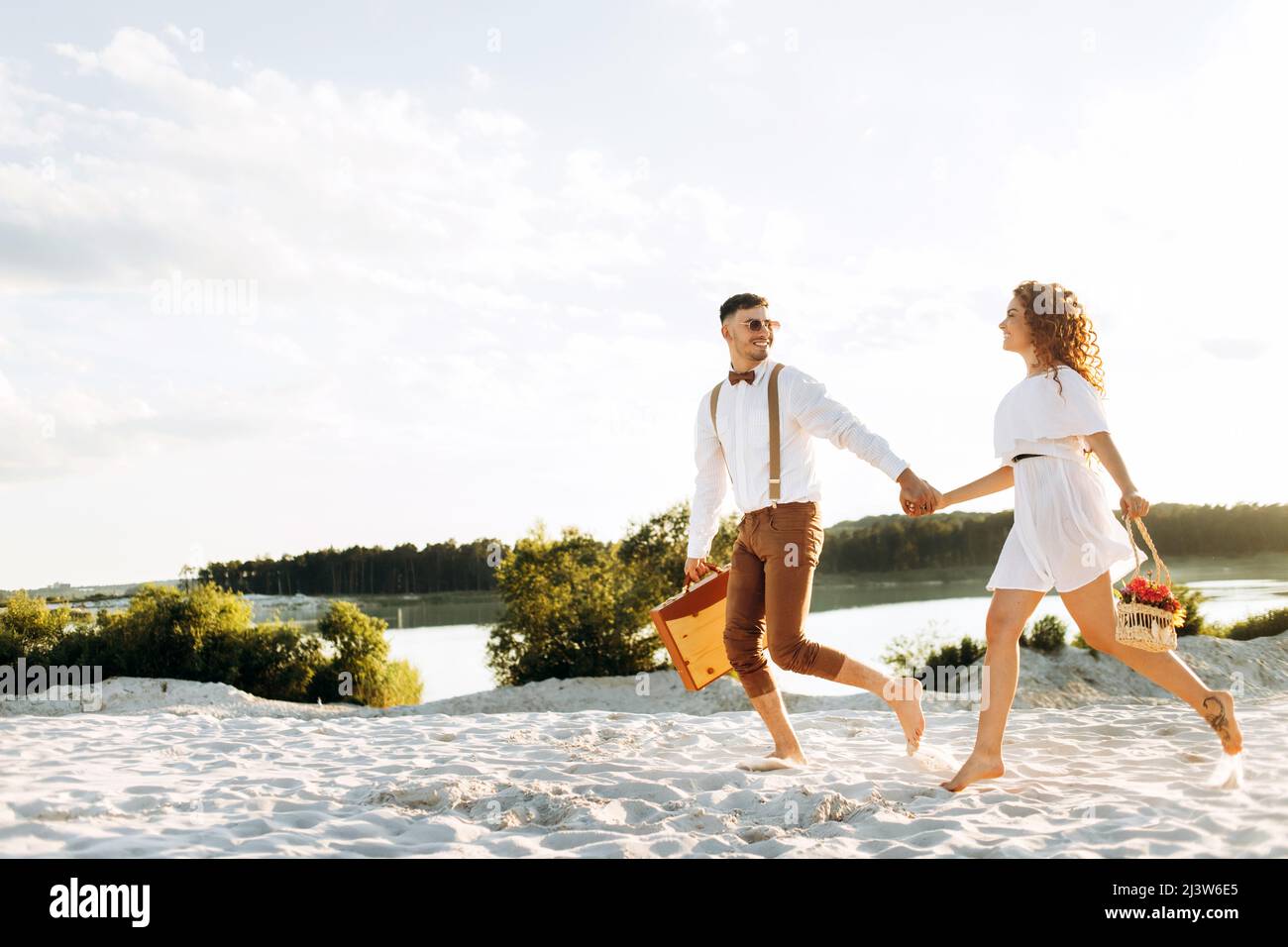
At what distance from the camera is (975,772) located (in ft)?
13.4

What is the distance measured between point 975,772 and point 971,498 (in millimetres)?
1150

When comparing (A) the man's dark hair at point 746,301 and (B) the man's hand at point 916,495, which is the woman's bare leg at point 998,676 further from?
(A) the man's dark hair at point 746,301

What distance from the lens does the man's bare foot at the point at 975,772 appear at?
4023 millimetres

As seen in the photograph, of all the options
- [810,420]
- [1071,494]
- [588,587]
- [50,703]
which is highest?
[810,420]

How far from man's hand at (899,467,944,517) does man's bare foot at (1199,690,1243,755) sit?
1.32 m

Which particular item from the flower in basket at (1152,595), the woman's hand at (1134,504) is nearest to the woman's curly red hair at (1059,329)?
the woman's hand at (1134,504)

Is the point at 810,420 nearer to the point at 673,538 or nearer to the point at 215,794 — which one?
the point at 215,794

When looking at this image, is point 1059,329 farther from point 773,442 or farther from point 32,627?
point 32,627

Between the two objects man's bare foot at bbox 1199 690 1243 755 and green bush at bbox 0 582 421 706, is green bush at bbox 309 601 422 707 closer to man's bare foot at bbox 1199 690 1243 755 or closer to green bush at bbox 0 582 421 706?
green bush at bbox 0 582 421 706
